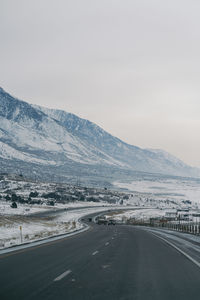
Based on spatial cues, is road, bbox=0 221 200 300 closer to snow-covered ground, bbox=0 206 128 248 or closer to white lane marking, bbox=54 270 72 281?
white lane marking, bbox=54 270 72 281

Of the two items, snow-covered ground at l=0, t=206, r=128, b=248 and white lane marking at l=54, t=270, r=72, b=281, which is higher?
white lane marking at l=54, t=270, r=72, b=281

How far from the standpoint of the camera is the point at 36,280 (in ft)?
44.5

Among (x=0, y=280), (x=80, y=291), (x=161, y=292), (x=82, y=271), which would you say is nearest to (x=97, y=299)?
(x=80, y=291)

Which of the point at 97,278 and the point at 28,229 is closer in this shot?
the point at 97,278

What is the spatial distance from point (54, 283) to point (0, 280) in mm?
1740

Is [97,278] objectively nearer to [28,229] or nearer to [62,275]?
[62,275]

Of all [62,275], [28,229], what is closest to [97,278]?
[62,275]

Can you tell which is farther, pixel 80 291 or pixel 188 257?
pixel 188 257

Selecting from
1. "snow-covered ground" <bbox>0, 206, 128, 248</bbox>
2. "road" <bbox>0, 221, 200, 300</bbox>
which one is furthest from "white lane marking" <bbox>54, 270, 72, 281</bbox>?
"snow-covered ground" <bbox>0, 206, 128, 248</bbox>

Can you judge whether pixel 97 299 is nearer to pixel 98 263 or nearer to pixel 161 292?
pixel 161 292

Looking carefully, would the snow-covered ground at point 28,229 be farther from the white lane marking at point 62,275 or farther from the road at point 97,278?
the white lane marking at point 62,275

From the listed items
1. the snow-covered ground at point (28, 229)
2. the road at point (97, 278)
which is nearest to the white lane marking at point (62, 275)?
the road at point (97, 278)

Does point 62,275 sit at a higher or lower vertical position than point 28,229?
higher

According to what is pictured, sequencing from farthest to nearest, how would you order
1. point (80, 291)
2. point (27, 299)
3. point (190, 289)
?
point (190, 289), point (80, 291), point (27, 299)
